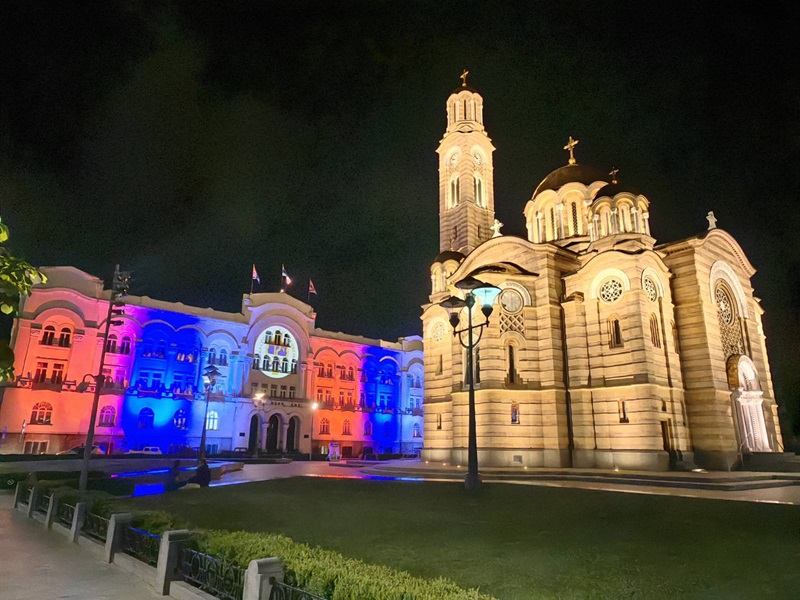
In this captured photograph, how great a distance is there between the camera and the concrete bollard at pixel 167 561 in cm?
784

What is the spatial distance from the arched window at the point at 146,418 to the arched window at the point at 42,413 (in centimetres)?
630

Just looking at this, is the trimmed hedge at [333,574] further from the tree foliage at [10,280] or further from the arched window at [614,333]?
the arched window at [614,333]

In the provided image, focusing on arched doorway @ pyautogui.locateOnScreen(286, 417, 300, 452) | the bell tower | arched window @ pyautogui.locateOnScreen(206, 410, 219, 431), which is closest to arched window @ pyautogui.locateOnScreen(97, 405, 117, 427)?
arched window @ pyautogui.locateOnScreen(206, 410, 219, 431)

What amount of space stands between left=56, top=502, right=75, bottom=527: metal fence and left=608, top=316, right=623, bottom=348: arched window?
2615 centimetres

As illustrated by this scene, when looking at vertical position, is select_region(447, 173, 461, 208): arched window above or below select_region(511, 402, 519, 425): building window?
above

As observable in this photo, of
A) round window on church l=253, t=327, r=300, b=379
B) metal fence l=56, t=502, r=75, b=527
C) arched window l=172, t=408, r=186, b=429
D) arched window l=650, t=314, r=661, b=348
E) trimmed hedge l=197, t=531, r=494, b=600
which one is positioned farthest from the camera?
round window on church l=253, t=327, r=300, b=379

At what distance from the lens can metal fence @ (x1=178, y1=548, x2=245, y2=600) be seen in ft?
22.6

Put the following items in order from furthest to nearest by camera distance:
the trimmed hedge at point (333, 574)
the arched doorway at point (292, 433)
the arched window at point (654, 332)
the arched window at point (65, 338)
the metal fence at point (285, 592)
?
the arched doorway at point (292, 433)
the arched window at point (65, 338)
the arched window at point (654, 332)
the metal fence at point (285, 592)
the trimmed hedge at point (333, 574)

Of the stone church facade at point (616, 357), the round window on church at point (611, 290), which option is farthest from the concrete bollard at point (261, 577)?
the round window on church at point (611, 290)

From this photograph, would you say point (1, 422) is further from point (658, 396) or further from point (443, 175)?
point (658, 396)

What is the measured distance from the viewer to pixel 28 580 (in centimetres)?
834

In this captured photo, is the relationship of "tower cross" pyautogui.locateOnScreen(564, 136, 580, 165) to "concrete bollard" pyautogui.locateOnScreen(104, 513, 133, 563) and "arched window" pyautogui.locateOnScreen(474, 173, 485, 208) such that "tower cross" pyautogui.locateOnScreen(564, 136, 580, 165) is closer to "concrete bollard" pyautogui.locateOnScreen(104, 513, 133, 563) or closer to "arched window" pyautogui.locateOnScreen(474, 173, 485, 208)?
"arched window" pyautogui.locateOnScreen(474, 173, 485, 208)

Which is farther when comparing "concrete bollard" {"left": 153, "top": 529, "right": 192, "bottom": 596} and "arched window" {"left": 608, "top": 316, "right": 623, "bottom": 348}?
"arched window" {"left": 608, "top": 316, "right": 623, "bottom": 348}

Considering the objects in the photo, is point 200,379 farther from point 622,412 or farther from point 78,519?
point 78,519
